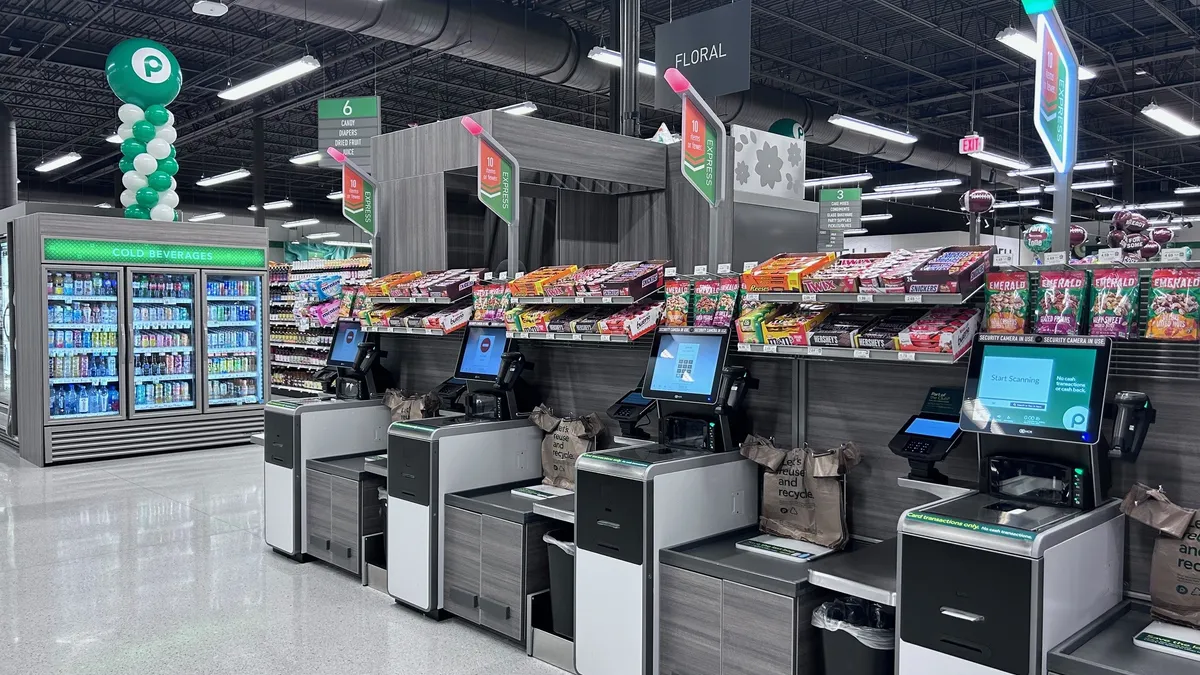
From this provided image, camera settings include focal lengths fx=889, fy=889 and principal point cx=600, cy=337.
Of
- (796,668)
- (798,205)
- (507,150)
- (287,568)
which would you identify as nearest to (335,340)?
(287,568)

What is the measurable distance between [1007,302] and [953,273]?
0.67 feet

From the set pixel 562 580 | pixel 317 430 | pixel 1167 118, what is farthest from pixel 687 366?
pixel 1167 118

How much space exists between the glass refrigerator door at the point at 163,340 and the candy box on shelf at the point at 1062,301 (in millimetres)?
8515

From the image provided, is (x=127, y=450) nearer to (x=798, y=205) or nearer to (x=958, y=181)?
(x=798, y=205)

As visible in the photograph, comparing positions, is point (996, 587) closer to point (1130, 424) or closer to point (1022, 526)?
point (1022, 526)

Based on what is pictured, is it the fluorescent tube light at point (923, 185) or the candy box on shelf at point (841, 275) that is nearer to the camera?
the candy box on shelf at point (841, 275)

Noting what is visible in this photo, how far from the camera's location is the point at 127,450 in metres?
8.72

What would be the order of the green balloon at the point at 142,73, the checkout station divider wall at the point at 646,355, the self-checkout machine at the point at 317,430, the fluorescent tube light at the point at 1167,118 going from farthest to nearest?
the fluorescent tube light at the point at 1167,118, the green balloon at the point at 142,73, the self-checkout machine at the point at 317,430, the checkout station divider wall at the point at 646,355

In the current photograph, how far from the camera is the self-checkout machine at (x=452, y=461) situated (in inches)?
163

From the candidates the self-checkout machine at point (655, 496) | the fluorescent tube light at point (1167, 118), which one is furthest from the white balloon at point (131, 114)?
the fluorescent tube light at point (1167, 118)

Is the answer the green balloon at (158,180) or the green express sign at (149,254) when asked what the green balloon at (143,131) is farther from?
the green express sign at (149,254)

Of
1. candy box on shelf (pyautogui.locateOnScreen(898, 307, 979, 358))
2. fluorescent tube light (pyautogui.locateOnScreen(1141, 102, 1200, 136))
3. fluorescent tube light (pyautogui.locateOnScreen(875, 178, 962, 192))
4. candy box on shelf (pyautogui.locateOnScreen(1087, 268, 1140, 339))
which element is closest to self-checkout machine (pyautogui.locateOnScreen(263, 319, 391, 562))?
candy box on shelf (pyautogui.locateOnScreen(898, 307, 979, 358))

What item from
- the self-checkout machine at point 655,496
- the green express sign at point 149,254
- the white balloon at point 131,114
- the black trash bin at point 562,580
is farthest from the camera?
the white balloon at point 131,114

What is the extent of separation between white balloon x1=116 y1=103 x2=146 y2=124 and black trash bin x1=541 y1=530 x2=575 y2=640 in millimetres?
7276
